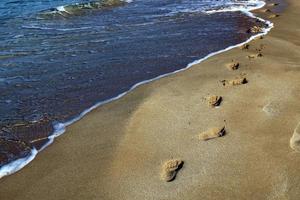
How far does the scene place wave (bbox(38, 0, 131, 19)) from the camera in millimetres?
21203

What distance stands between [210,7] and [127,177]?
16.1m

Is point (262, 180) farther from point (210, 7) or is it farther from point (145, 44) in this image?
point (210, 7)

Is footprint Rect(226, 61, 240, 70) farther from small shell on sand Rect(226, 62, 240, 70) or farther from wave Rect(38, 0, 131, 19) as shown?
wave Rect(38, 0, 131, 19)

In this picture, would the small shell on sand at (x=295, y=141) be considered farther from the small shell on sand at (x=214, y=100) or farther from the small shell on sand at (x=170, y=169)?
the small shell on sand at (x=214, y=100)

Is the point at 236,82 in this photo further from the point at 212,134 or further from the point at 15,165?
the point at 15,165

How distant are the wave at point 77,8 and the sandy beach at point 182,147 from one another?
33.8 ft

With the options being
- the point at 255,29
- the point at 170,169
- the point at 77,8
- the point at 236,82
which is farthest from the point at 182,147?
the point at 77,8

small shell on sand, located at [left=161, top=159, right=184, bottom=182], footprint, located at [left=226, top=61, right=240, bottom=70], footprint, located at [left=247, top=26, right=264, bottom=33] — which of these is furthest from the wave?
small shell on sand, located at [left=161, top=159, right=184, bottom=182]

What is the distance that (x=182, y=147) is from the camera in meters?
8.84

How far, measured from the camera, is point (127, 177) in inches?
317

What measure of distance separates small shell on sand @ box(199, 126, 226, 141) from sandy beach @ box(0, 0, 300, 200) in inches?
3.7

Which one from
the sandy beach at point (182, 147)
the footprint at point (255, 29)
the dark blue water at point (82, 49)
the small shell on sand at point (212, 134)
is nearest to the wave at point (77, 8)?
the dark blue water at point (82, 49)

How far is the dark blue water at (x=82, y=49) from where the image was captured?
10.7 m

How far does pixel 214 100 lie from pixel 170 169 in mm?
2933
